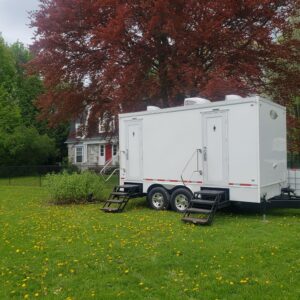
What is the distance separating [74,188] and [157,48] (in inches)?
264

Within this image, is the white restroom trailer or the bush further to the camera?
the bush

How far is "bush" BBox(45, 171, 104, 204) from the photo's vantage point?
15227 mm

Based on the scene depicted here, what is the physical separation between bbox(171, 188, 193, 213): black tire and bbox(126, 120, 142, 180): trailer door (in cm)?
151

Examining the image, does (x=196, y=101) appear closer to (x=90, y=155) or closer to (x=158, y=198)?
(x=158, y=198)

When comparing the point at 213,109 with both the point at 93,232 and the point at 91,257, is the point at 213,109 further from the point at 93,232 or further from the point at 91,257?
the point at 91,257

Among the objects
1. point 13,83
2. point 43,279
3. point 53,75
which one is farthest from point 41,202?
point 13,83

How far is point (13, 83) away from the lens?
42438 millimetres

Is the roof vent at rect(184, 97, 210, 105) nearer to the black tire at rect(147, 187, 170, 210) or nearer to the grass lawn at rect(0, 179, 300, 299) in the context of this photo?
the black tire at rect(147, 187, 170, 210)

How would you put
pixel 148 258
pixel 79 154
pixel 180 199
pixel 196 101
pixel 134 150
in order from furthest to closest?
pixel 79 154 → pixel 134 150 → pixel 180 199 → pixel 196 101 → pixel 148 258

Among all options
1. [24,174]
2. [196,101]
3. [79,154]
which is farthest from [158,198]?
[79,154]

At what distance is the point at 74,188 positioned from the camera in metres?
15.3

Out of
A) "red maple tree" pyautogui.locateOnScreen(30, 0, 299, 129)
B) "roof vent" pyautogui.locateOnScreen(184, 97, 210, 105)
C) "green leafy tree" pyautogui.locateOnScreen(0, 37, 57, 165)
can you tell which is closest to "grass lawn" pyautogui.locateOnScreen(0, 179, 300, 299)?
"roof vent" pyautogui.locateOnScreen(184, 97, 210, 105)

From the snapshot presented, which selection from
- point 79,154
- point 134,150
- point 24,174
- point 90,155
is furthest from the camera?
point 79,154

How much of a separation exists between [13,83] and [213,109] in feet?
115
